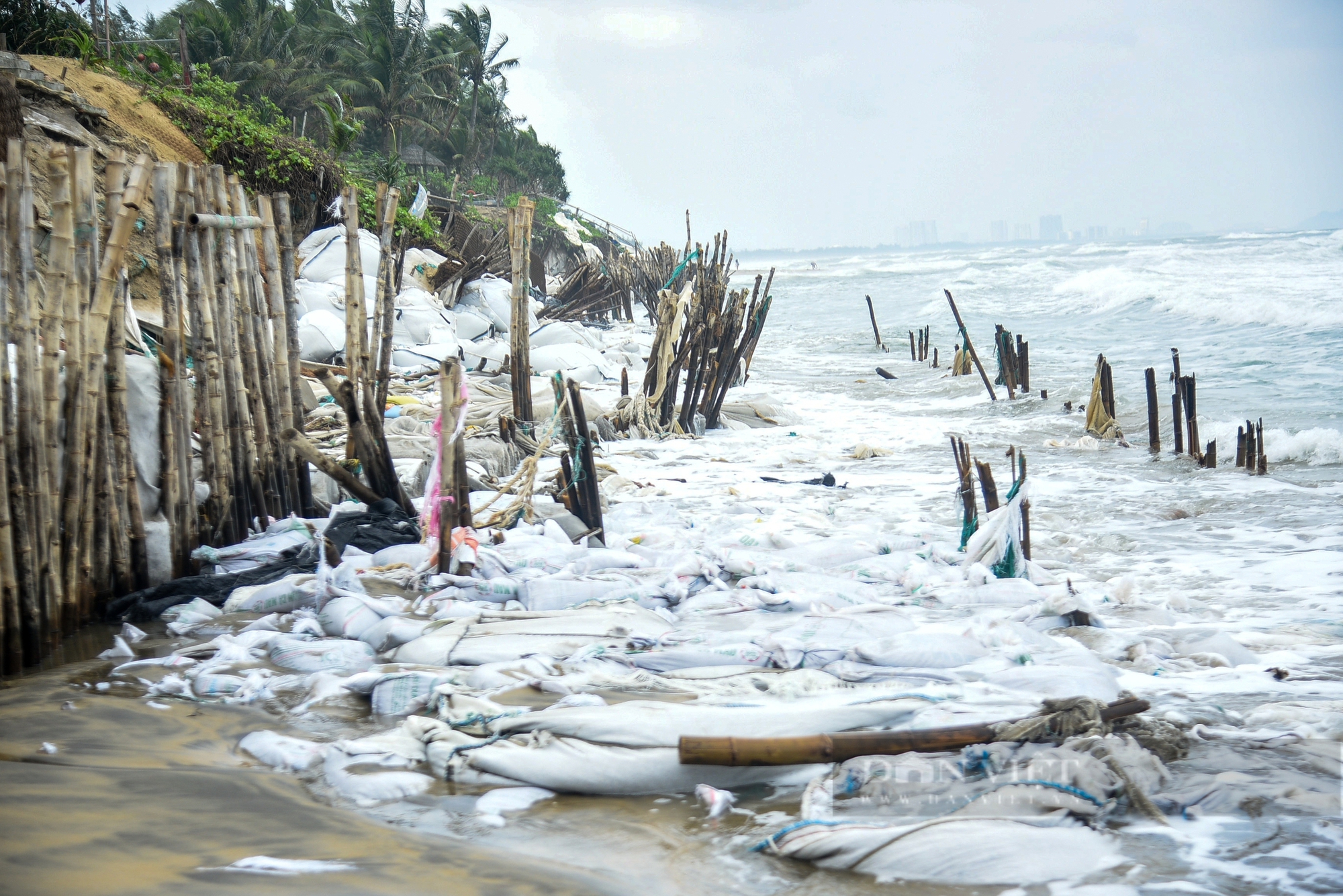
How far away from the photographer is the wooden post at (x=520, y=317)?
24.9 feet

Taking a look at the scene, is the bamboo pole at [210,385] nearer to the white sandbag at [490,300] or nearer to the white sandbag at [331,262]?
the white sandbag at [331,262]

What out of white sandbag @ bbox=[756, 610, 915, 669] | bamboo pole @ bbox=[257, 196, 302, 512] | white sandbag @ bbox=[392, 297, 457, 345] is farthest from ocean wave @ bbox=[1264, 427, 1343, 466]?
white sandbag @ bbox=[392, 297, 457, 345]

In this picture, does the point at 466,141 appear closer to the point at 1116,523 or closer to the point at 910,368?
the point at 910,368

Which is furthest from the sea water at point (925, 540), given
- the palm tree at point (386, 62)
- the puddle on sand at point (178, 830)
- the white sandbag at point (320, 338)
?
the palm tree at point (386, 62)

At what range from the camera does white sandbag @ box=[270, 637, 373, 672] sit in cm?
331

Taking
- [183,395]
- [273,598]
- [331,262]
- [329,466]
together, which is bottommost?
[273,598]

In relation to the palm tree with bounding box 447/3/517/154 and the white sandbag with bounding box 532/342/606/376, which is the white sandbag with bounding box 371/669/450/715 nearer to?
the white sandbag with bounding box 532/342/606/376

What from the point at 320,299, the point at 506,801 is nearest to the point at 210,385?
the point at 506,801

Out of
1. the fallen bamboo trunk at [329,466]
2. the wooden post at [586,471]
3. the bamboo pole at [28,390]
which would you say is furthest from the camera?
the wooden post at [586,471]

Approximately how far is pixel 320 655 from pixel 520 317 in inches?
189

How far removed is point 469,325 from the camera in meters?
12.4

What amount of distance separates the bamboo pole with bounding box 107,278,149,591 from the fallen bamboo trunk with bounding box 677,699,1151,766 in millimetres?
2614

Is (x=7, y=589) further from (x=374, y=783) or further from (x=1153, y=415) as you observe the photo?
(x=1153, y=415)

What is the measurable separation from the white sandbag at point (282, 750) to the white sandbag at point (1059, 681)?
2.17 m
